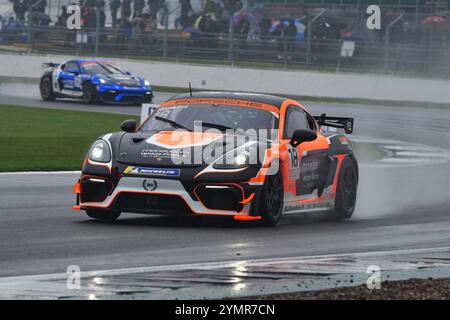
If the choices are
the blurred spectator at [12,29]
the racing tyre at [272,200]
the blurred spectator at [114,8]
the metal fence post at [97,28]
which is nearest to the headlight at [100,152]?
the racing tyre at [272,200]

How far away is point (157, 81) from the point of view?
40094 millimetres

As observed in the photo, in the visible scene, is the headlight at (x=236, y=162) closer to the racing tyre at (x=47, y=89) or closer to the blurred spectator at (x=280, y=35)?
the racing tyre at (x=47, y=89)

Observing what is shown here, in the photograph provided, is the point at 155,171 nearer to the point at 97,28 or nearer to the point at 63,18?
the point at 97,28

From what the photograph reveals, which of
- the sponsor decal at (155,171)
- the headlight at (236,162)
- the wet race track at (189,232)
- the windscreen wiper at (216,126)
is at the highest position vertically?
the windscreen wiper at (216,126)

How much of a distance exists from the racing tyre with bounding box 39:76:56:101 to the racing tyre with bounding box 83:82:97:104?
3.68ft

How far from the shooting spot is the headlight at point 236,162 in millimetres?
11000

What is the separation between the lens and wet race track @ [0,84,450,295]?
913 cm

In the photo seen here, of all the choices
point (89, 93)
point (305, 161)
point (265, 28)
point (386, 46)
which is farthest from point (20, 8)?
point (305, 161)

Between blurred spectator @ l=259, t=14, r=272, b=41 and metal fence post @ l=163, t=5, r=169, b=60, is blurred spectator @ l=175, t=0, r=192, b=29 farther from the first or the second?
blurred spectator @ l=259, t=14, r=272, b=41

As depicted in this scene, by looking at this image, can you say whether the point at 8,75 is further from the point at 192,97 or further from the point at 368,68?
the point at 192,97

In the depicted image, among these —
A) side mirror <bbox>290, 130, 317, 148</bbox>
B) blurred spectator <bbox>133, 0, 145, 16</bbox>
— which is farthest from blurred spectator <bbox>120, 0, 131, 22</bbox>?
side mirror <bbox>290, 130, 317, 148</bbox>

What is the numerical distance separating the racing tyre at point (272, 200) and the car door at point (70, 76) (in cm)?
2247

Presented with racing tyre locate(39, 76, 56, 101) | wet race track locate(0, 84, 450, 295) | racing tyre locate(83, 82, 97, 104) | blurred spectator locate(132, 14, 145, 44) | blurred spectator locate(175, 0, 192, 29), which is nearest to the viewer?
wet race track locate(0, 84, 450, 295)
